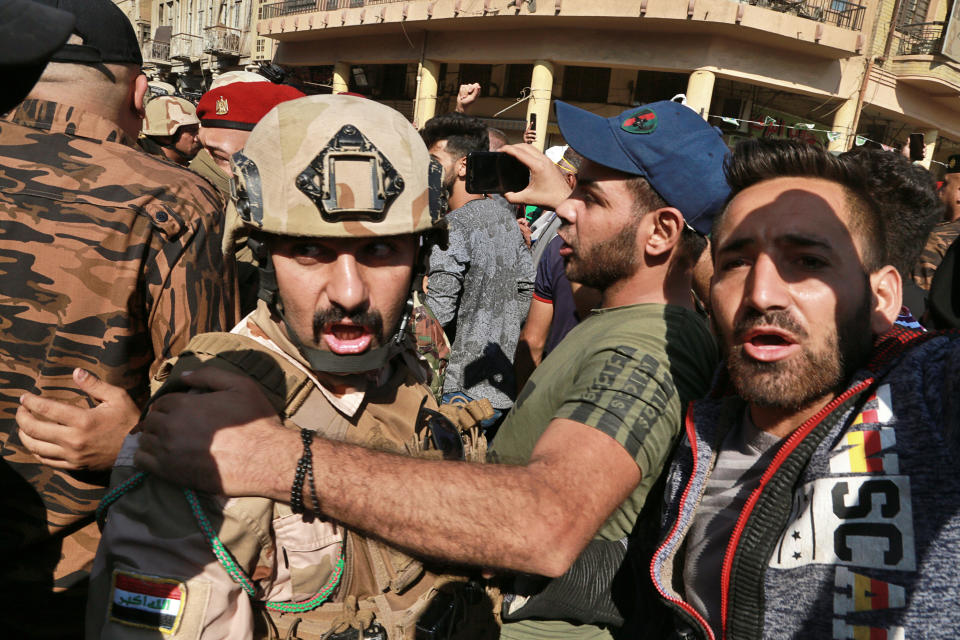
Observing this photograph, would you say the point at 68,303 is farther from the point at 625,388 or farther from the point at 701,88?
the point at 701,88

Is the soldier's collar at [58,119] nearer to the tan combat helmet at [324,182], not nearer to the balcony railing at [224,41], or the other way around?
the tan combat helmet at [324,182]

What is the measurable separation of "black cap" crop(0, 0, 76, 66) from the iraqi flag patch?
3.47 ft

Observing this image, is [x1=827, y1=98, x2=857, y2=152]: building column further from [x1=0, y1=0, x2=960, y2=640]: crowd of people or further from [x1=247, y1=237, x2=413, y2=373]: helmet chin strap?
[x1=247, y1=237, x2=413, y2=373]: helmet chin strap

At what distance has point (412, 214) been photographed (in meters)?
1.96

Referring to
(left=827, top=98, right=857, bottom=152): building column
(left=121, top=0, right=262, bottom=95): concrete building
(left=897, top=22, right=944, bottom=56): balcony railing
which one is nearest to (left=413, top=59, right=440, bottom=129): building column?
(left=121, top=0, right=262, bottom=95): concrete building

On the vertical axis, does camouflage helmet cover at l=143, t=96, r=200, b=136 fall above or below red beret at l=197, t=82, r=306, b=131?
below

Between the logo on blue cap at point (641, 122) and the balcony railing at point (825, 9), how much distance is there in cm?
2082

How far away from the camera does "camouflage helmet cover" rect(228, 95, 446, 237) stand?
1811 millimetres

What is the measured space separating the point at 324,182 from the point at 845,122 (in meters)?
22.5

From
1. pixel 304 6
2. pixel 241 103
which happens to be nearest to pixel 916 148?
pixel 241 103

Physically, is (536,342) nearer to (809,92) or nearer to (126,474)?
(126,474)

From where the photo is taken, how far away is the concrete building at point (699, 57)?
18.7 m

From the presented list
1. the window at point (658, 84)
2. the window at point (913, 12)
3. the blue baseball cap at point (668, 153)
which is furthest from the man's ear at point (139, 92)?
the window at point (913, 12)

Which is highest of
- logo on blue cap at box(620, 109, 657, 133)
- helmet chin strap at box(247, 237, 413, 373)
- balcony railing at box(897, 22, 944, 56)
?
balcony railing at box(897, 22, 944, 56)
